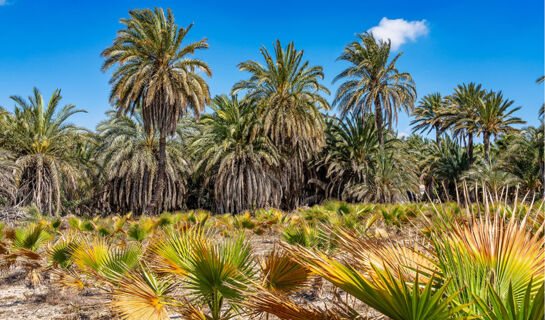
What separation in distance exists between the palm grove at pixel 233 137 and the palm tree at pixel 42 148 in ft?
0.22

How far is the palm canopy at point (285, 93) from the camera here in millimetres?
22859

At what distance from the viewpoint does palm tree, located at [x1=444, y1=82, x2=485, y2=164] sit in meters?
31.2

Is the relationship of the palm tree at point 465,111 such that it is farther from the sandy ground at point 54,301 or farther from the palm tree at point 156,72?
the sandy ground at point 54,301

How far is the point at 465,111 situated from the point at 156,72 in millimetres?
25992

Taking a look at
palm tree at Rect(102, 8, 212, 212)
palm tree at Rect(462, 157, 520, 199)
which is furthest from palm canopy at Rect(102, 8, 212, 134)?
palm tree at Rect(462, 157, 520, 199)

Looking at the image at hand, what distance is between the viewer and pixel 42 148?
22.7 metres

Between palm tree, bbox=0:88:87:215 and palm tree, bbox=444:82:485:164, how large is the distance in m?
30.0

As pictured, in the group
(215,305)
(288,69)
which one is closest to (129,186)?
(288,69)

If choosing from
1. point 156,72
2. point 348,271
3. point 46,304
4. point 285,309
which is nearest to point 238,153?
point 156,72

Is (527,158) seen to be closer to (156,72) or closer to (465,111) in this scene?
(465,111)

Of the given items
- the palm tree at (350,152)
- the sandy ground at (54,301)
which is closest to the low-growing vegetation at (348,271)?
the sandy ground at (54,301)

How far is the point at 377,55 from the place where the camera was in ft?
87.9

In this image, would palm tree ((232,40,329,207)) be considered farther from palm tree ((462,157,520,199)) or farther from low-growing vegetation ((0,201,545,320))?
low-growing vegetation ((0,201,545,320))

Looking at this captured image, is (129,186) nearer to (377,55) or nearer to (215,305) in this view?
(377,55)
